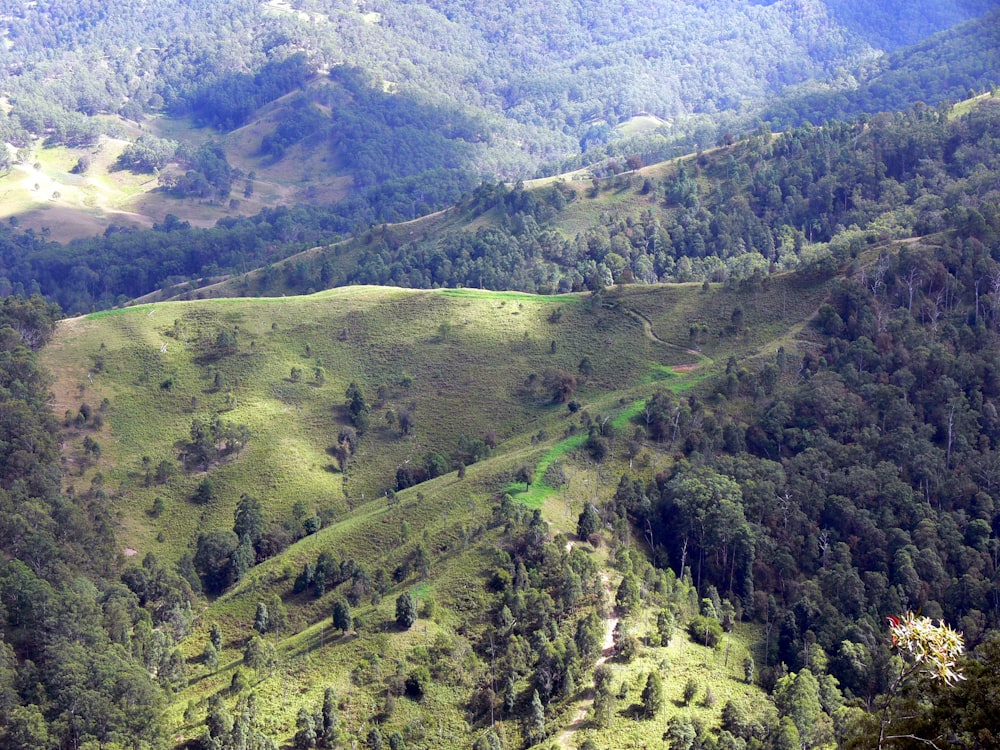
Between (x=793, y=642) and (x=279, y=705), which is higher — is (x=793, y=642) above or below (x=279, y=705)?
below

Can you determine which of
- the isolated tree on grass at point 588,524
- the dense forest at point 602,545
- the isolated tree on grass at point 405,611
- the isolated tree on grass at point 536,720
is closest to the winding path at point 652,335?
the dense forest at point 602,545

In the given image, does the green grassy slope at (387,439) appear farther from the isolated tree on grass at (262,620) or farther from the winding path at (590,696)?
the isolated tree on grass at (262,620)

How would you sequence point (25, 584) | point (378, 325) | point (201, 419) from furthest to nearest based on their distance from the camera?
1. point (378, 325)
2. point (201, 419)
3. point (25, 584)

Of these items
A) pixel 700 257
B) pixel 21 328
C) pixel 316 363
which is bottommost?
pixel 700 257

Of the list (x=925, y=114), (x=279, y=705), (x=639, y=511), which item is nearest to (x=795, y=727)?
(x=639, y=511)

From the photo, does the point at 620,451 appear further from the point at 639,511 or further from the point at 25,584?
the point at 25,584

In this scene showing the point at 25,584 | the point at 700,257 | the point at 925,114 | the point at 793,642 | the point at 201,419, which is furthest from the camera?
the point at 925,114
